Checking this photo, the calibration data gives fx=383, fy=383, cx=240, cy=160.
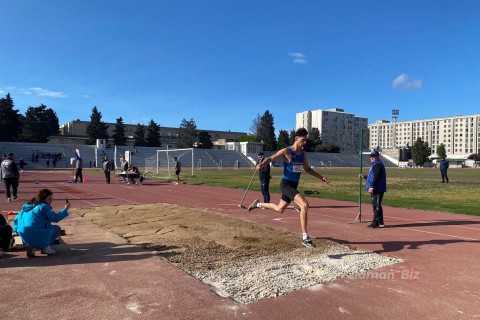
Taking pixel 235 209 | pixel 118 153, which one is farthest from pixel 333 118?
pixel 235 209

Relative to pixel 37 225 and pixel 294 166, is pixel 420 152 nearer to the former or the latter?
pixel 294 166

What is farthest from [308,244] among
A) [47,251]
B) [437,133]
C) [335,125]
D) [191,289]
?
[437,133]

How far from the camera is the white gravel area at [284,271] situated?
440 cm

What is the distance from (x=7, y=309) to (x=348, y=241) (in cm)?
555

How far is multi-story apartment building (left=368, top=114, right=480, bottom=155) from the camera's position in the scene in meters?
154

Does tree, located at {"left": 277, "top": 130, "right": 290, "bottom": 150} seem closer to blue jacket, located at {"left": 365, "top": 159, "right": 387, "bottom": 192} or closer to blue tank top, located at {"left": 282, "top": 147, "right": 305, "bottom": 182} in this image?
blue jacket, located at {"left": 365, "top": 159, "right": 387, "bottom": 192}

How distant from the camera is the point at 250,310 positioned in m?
3.86

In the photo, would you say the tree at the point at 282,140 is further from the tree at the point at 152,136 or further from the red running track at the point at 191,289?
the red running track at the point at 191,289

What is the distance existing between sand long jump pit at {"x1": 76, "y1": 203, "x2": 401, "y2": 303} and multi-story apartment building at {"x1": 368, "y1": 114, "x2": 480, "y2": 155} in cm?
14926

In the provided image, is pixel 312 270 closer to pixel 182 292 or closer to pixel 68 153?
pixel 182 292

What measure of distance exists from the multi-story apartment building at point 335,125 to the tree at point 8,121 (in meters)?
102

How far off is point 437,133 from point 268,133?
9478cm

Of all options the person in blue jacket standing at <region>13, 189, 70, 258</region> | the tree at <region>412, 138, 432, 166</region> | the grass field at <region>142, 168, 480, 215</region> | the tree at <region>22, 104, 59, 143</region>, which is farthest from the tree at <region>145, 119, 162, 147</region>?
the person in blue jacket standing at <region>13, 189, 70, 258</region>

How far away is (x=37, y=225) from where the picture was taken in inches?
226
